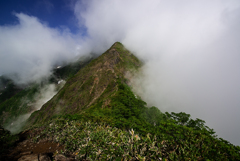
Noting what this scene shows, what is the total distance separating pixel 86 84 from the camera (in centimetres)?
8669

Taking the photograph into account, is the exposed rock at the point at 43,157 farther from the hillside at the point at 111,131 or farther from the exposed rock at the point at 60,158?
the exposed rock at the point at 60,158

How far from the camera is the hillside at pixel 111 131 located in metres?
5.67

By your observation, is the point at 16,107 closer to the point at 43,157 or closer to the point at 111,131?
the point at 43,157

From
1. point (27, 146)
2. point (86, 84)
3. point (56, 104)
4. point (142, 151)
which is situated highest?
point (86, 84)

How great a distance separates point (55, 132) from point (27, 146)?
265 centimetres

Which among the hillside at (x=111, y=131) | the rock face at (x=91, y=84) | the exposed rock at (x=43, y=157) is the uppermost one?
the rock face at (x=91, y=84)

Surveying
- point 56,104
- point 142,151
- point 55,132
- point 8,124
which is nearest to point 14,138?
point 55,132

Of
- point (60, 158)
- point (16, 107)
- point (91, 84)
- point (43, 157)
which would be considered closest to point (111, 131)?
point (60, 158)

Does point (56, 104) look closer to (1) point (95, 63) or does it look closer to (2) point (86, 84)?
(2) point (86, 84)

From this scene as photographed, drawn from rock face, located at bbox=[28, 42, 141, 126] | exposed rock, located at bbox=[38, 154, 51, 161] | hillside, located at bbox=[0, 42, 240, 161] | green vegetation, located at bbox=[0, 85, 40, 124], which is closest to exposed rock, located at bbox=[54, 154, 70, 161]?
hillside, located at bbox=[0, 42, 240, 161]

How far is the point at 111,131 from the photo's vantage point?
10406 mm

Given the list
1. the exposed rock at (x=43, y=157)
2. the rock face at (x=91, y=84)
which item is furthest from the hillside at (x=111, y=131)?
the exposed rock at (x=43, y=157)

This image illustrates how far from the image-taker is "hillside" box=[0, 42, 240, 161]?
5672 mm

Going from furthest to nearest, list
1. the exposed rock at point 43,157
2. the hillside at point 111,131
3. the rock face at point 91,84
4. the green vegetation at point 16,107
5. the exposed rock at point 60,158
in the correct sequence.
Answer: the green vegetation at point 16,107, the rock face at point 91,84, the exposed rock at point 60,158, the exposed rock at point 43,157, the hillside at point 111,131
